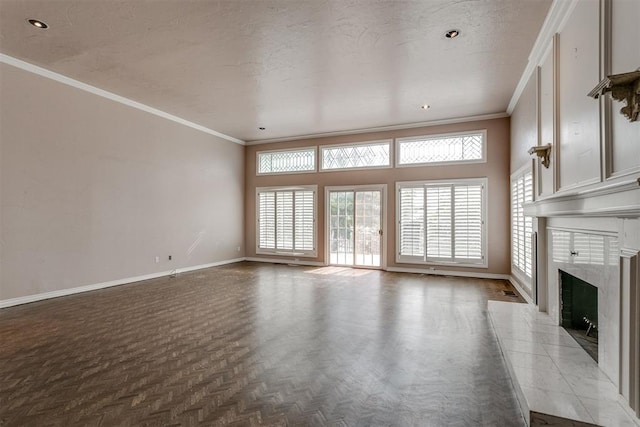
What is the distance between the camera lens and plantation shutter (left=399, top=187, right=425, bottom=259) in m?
6.91

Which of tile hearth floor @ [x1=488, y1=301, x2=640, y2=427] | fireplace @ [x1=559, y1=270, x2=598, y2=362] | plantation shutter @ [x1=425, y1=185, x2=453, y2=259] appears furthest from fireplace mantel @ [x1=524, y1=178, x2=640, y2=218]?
plantation shutter @ [x1=425, y1=185, x2=453, y2=259]

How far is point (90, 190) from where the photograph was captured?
5215 millimetres

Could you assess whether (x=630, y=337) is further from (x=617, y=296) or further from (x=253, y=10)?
(x=253, y=10)

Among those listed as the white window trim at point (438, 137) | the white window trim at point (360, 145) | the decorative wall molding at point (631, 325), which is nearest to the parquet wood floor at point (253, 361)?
the decorative wall molding at point (631, 325)

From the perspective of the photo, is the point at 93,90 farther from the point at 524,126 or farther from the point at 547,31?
the point at 524,126

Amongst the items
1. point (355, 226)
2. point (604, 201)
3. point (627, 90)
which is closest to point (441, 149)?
point (355, 226)

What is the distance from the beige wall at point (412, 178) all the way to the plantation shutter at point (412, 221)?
22cm

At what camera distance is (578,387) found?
2062 mm

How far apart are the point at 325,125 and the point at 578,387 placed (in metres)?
6.30

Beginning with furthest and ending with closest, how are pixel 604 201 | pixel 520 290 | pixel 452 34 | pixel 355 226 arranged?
pixel 355 226
pixel 520 290
pixel 452 34
pixel 604 201

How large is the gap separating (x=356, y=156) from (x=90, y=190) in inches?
213

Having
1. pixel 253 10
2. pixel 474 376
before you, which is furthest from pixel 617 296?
pixel 253 10

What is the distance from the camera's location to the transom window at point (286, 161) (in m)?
8.23

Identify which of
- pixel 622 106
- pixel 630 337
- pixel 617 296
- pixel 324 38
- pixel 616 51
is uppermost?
pixel 324 38
